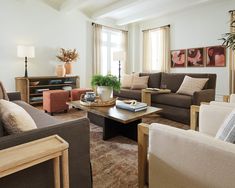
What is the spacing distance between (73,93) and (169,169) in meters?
3.39

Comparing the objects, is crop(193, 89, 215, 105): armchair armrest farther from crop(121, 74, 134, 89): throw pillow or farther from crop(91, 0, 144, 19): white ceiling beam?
crop(91, 0, 144, 19): white ceiling beam

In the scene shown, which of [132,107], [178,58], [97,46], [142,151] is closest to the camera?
[142,151]

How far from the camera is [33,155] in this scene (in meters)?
0.87

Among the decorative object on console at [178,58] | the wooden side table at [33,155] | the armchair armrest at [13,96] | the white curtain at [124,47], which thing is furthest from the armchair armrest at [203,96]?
the white curtain at [124,47]

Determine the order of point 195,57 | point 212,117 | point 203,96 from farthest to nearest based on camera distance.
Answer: point 195,57
point 203,96
point 212,117

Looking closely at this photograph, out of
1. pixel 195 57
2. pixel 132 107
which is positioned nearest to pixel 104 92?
pixel 132 107

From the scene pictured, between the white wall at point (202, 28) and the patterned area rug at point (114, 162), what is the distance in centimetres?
372

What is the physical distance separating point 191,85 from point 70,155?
122 inches

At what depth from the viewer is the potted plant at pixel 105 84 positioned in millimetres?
2762

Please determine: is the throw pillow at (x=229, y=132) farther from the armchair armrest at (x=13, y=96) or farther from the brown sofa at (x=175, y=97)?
the armchair armrest at (x=13, y=96)

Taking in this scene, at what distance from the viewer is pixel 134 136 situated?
2586 millimetres

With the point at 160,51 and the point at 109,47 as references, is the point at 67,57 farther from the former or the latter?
the point at 160,51

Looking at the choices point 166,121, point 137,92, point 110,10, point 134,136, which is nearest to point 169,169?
point 134,136

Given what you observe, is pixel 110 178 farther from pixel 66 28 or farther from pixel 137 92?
pixel 66 28
